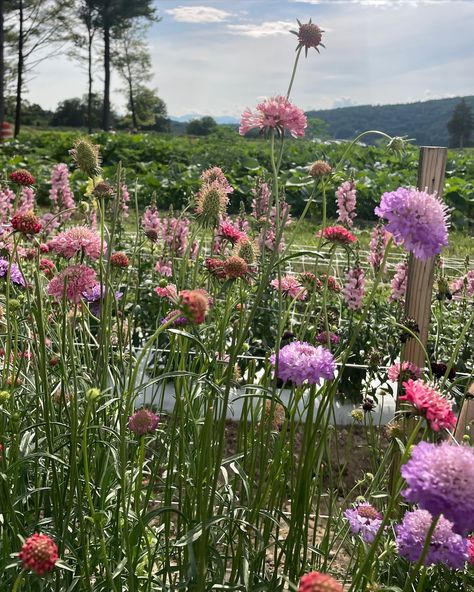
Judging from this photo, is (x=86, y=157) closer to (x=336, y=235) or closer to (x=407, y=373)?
(x=336, y=235)

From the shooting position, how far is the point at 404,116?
100 metres

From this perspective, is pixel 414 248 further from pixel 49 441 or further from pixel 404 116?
pixel 404 116

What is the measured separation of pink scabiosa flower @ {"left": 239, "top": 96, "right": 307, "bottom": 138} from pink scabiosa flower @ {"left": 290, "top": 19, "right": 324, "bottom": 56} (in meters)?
0.16

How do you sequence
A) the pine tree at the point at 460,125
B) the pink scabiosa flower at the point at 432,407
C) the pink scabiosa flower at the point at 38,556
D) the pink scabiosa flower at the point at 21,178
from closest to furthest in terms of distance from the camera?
the pink scabiosa flower at the point at 38,556 < the pink scabiosa flower at the point at 432,407 < the pink scabiosa flower at the point at 21,178 < the pine tree at the point at 460,125

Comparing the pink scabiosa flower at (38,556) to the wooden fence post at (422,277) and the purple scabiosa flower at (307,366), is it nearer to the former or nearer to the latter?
the purple scabiosa flower at (307,366)

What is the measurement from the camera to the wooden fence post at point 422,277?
2.45m

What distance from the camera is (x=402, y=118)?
3925 inches

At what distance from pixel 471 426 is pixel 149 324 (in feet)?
6.53

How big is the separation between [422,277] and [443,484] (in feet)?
5.45

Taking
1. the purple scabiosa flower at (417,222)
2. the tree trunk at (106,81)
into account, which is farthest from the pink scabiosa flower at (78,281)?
the tree trunk at (106,81)

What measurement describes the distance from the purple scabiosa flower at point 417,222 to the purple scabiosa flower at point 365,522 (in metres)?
0.72

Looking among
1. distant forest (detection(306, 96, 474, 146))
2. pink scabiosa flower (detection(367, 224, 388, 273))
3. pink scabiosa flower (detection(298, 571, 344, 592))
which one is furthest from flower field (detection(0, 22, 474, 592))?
distant forest (detection(306, 96, 474, 146))

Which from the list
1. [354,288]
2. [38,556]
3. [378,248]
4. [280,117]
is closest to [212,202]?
[280,117]

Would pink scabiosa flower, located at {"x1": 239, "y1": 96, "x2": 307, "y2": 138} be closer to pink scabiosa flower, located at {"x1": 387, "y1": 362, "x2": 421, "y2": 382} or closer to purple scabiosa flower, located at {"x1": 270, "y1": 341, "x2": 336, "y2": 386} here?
purple scabiosa flower, located at {"x1": 270, "y1": 341, "x2": 336, "y2": 386}
